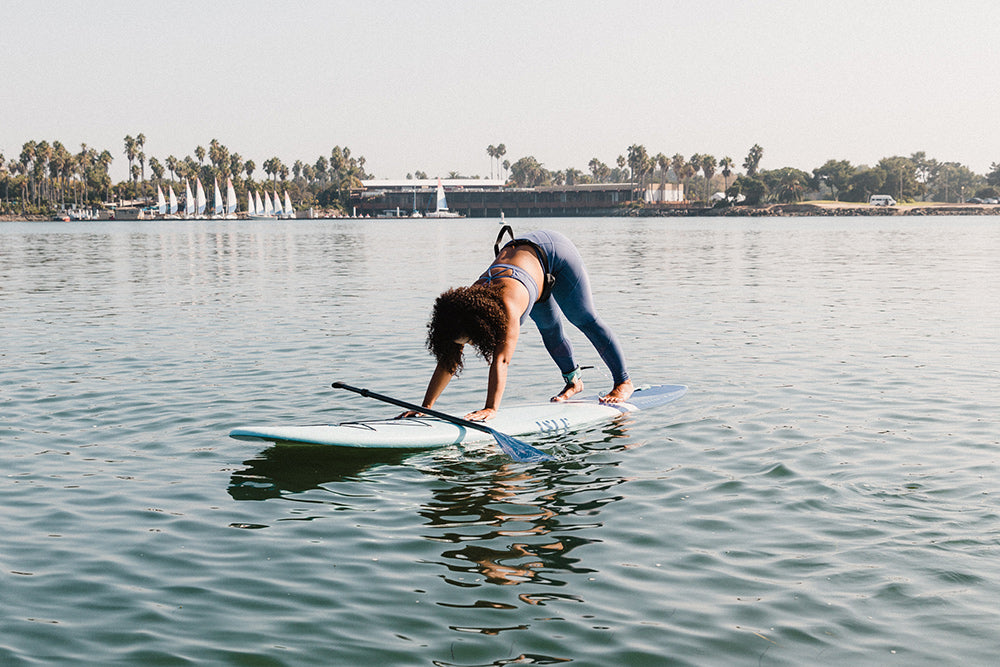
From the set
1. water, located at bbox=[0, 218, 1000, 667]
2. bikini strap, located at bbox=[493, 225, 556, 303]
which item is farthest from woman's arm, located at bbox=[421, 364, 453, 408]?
bikini strap, located at bbox=[493, 225, 556, 303]

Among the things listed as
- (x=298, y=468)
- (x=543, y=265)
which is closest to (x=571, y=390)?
(x=543, y=265)

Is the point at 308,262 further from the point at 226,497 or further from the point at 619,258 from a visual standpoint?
the point at 226,497

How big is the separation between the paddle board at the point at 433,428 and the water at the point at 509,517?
0.18 meters

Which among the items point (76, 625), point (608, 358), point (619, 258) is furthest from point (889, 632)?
point (619, 258)

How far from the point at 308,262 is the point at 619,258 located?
15267 mm

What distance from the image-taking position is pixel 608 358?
1067cm

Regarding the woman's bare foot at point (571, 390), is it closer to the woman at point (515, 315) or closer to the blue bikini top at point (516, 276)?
the woman at point (515, 315)

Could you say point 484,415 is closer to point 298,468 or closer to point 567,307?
point 567,307

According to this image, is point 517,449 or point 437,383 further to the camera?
point 437,383

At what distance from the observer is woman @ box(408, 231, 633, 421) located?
8.46m

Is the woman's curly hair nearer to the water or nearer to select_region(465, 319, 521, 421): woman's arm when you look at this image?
select_region(465, 319, 521, 421): woman's arm

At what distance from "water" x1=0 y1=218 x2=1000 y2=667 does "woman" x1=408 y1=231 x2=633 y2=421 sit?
28.2 inches

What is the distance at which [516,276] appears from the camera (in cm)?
899

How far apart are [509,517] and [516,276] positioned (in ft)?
9.04
